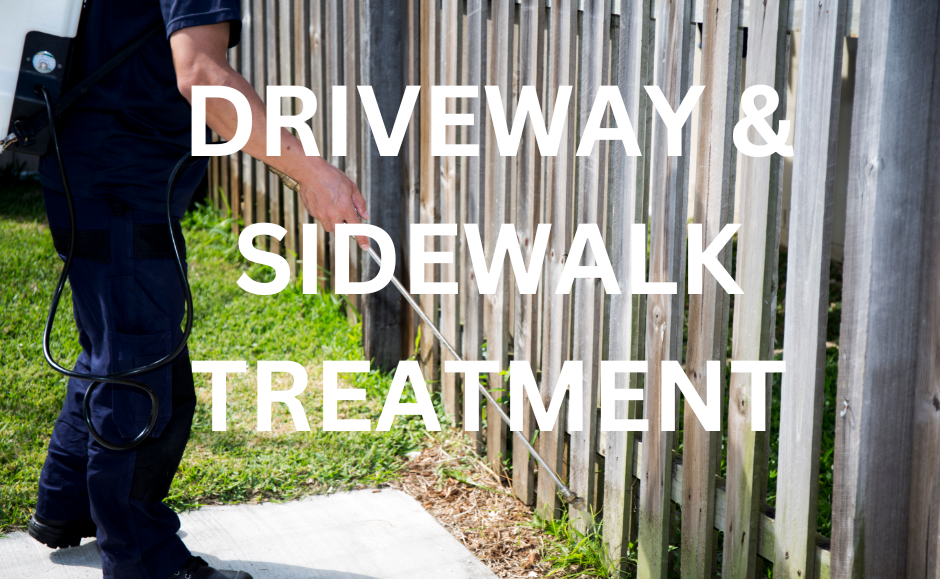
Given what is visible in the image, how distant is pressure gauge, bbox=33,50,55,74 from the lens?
2.18 metres

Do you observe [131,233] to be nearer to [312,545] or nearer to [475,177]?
[312,545]

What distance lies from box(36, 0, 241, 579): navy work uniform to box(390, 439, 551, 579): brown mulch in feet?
2.98

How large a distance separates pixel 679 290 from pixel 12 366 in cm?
286

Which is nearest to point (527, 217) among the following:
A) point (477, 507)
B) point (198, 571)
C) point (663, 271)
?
point (663, 271)

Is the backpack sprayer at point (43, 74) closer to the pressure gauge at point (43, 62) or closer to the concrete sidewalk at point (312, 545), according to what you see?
the pressure gauge at point (43, 62)

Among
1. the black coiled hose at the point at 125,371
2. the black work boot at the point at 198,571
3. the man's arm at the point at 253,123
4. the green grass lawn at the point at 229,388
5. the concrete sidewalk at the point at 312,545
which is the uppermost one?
the man's arm at the point at 253,123

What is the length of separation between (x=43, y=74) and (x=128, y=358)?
2.32 ft

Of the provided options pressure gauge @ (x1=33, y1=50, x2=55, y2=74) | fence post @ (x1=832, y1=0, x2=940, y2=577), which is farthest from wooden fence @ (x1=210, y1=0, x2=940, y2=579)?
pressure gauge @ (x1=33, y1=50, x2=55, y2=74)

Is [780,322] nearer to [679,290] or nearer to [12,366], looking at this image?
[679,290]

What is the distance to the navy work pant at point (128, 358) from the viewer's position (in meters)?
2.29

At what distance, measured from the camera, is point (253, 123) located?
7.06 ft

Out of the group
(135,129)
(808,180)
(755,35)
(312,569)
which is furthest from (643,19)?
(312,569)

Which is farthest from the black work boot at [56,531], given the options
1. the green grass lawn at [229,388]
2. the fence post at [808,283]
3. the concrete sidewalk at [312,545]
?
the fence post at [808,283]

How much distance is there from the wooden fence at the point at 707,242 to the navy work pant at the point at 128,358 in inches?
45.0
